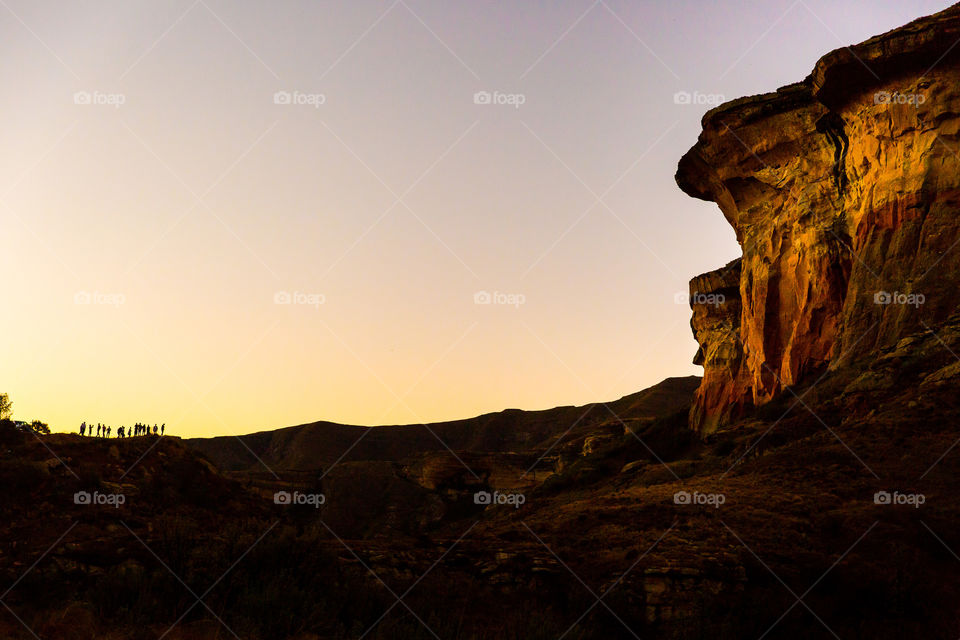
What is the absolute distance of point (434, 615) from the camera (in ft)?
30.8

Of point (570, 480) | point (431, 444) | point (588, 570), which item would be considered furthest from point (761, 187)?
point (431, 444)

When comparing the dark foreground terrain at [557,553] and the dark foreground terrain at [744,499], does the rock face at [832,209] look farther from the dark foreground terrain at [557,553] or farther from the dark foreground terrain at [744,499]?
the dark foreground terrain at [557,553]

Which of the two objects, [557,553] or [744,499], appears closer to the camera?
[557,553]

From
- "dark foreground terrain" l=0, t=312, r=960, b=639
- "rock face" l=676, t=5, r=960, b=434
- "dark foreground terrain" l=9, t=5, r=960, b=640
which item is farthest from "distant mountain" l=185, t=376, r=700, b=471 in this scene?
"dark foreground terrain" l=0, t=312, r=960, b=639

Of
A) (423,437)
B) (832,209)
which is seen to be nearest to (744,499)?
(832,209)

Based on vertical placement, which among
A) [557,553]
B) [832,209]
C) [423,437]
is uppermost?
[832,209]

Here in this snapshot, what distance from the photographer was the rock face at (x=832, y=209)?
87.9 feet

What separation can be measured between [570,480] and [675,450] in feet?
22.0

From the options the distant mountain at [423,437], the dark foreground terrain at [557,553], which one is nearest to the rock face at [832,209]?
the dark foreground terrain at [557,553]

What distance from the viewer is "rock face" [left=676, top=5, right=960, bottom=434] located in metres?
26.8

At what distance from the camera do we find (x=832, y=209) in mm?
33312

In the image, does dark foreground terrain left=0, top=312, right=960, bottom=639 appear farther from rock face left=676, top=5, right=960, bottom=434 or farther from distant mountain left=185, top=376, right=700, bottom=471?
distant mountain left=185, top=376, right=700, bottom=471

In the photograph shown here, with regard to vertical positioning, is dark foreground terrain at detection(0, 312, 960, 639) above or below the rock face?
below

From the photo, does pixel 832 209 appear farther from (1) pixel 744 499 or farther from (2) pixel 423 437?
(2) pixel 423 437
